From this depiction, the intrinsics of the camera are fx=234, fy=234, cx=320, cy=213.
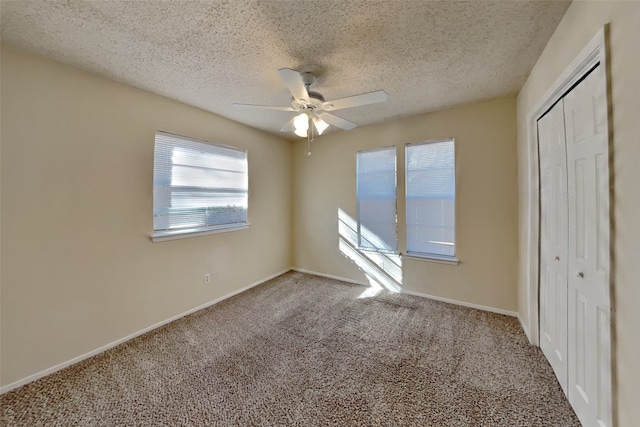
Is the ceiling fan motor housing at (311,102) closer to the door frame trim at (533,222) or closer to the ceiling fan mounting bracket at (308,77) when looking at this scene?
the ceiling fan mounting bracket at (308,77)

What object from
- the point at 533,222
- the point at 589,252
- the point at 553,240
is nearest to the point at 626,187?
the point at 589,252

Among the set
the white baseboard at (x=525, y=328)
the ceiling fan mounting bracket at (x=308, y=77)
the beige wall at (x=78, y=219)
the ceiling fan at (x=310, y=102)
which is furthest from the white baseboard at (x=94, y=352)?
the white baseboard at (x=525, y=328)

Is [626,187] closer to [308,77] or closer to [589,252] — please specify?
[589,252]

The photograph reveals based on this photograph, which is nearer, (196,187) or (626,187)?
(626,187)

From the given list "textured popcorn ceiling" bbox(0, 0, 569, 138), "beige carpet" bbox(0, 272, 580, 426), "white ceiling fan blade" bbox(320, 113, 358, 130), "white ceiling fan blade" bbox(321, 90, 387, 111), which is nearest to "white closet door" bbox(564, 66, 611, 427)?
"beige carpet" bbox(0, 272, 580, 426)

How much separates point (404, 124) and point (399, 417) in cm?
319

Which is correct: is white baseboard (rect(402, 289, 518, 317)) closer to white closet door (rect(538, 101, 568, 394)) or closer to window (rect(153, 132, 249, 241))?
white closet door (rect(538, 101, 568, 394))

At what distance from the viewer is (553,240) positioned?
70.9 inches

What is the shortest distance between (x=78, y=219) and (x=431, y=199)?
3.74 metres

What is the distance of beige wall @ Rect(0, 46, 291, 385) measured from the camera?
67.7 inches

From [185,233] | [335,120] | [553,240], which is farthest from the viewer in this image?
[185,233]

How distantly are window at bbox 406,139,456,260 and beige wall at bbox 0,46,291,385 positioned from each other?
2845mm

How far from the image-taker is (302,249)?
4406 mm

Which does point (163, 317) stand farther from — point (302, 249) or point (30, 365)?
point (302, 249)
